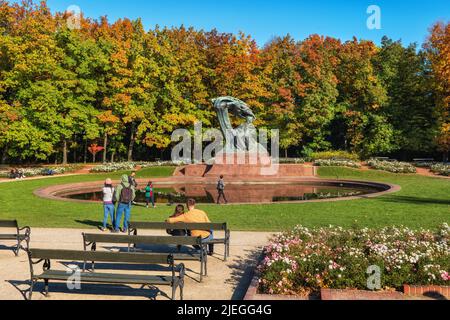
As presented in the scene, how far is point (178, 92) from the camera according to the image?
49.1 m

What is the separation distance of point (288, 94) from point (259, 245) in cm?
4139

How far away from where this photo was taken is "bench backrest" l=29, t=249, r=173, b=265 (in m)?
7.06

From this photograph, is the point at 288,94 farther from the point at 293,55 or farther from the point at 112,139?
the point at 112,139

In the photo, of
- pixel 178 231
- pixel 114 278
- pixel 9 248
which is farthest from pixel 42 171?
pixel 114 278

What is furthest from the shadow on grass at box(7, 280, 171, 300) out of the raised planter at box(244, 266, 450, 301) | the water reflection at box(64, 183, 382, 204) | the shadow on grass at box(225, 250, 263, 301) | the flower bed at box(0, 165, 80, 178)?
the flower bed at box(0, 165, 80, 178)

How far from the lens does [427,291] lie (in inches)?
274

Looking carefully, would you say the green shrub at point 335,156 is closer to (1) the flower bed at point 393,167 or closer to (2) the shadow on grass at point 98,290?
(1) the flower bed at point 393,167

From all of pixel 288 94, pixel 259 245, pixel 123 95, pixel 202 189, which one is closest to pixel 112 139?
pixel 123 95

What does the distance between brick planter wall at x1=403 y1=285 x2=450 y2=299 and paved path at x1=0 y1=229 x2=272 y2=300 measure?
105 inches

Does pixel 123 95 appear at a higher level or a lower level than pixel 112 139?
higher

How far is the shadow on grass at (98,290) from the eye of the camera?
24.5 ft

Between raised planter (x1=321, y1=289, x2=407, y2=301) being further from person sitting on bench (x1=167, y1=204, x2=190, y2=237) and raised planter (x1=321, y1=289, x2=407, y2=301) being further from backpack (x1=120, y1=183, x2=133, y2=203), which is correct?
backpack (x1=120, y1=183, x2=133, y2=203)

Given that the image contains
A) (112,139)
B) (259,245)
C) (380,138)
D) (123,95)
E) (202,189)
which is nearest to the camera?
(259,245)
